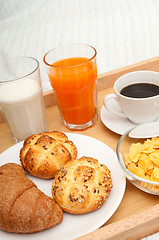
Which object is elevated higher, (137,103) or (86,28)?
(137,103)

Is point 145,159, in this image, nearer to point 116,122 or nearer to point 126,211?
point 126,211

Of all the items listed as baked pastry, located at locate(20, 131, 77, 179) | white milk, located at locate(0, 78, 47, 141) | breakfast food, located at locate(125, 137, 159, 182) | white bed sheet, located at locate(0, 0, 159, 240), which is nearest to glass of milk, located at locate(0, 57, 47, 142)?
white milk, located at locate(0, 78, 47, 141)

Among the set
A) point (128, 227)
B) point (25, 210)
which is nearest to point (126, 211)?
point (128, 227)

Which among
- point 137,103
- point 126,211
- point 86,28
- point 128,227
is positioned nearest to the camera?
point 128,227

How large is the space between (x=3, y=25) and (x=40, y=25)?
29cm

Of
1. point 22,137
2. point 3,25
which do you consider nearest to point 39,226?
point 22,137

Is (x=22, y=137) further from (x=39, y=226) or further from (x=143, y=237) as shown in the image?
(x=143, y=237)

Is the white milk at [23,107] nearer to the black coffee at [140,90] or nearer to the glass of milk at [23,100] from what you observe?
the glass of milk at [23,100]

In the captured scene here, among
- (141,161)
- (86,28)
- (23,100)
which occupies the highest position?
(23,100)

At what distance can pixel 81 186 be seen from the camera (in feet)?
2.63

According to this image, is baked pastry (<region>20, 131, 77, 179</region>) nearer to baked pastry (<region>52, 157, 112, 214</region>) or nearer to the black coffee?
baked pastry (<region>52, 157, 112, 214</region>)

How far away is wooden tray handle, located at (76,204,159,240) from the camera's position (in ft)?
2.41

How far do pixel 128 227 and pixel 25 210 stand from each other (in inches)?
9.9

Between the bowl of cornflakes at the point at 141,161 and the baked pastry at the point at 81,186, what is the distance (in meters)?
0.06
